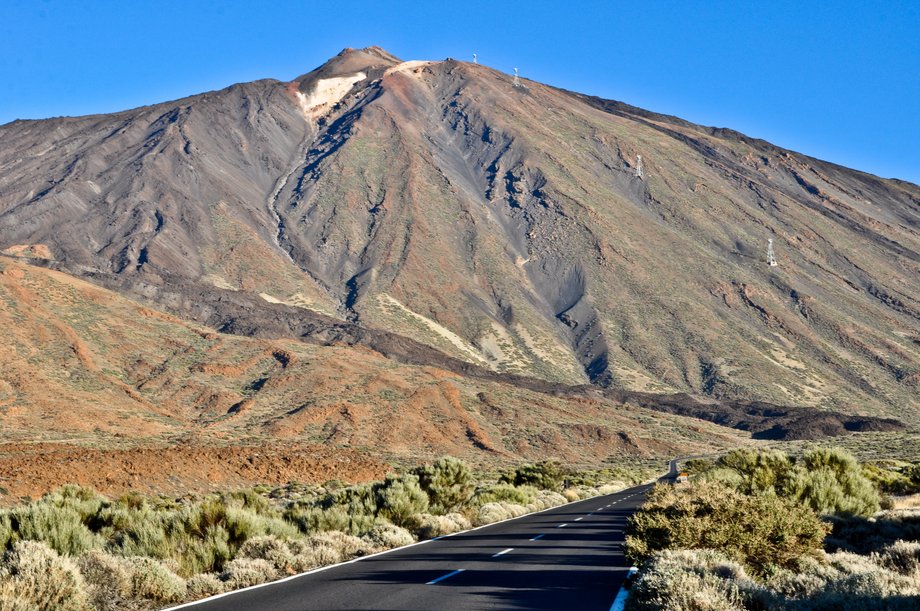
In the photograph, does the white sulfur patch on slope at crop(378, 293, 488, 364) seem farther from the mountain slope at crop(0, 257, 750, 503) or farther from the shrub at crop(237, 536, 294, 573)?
the shrub at crop(237, 536, 294, 573)

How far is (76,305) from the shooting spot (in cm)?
8188

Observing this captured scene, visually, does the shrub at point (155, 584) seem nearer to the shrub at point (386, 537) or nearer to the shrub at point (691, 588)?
the shrub at point (691, 588)

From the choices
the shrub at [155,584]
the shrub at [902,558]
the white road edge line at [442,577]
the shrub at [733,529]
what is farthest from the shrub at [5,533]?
the shrub at [902,558]

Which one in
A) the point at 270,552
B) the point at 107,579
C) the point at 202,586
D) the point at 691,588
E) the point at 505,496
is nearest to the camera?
the point at 691,588

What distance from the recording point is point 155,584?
1098cm

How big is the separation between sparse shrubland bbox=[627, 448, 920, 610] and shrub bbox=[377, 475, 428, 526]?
312 inches

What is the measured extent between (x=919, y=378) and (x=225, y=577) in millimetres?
128289

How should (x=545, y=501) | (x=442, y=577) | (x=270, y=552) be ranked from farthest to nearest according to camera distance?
1. (x=545, y=501)
2. (x=270, y=552)
3. (x=442, y=577)

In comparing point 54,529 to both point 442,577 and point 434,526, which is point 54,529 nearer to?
point 442,577

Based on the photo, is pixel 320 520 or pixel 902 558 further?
pixel 320 520

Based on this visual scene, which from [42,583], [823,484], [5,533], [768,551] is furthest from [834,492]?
[42,583]

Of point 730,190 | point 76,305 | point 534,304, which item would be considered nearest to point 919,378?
point 534,304

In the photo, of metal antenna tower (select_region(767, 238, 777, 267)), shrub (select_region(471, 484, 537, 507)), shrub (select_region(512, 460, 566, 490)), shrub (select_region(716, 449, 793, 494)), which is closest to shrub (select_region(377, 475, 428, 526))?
shrub (select_region(471, 484, 537, 507))

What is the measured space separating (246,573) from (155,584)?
70.6 inches
